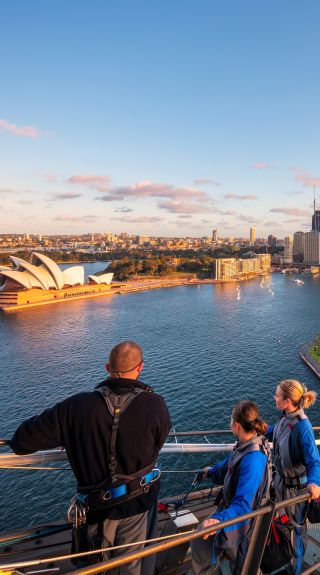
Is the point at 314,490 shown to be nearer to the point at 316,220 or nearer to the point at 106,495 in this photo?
the point at 106,495

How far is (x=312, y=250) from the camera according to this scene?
8656 centimetres

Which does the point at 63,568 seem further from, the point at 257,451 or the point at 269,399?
the point at 269,399

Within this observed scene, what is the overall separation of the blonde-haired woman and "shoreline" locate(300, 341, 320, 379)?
46.4ft

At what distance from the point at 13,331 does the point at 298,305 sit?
71.6 feet

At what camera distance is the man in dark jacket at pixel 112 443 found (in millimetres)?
1146

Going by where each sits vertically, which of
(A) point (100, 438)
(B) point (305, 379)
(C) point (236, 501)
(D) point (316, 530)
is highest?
(A) point (100, 438)

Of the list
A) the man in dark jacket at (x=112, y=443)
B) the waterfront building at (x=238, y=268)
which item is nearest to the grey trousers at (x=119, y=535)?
the man in dark jacket at (x=112, y=443)

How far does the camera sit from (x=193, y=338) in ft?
69.3

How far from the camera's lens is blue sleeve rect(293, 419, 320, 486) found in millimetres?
1415

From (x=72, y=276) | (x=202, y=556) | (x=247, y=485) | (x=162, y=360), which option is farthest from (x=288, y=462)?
(x=72, y=276)

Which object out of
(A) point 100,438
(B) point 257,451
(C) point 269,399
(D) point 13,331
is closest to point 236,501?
(B) point 257,451

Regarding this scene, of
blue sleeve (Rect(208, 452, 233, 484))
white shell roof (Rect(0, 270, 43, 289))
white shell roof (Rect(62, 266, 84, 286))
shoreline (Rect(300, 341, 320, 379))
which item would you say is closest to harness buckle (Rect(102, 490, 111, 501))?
blue sleeve (Rect(208, 452, 233, 484))

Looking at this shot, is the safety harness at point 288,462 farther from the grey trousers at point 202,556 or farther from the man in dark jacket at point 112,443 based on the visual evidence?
the man in dark jacket at point 112,443

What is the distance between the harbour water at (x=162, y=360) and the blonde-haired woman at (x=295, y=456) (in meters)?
7.19
